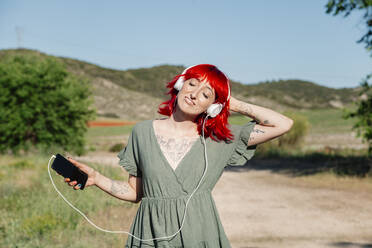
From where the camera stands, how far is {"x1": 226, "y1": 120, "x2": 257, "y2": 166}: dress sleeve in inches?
96.5

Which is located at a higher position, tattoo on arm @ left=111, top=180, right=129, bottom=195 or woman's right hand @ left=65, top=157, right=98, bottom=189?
woman's right hand @ left=65, top=157, right=98, bottom=189

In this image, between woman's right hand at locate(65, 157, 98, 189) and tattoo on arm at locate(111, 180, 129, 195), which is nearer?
woman's right hand at locate(65, 157, 98, 189)

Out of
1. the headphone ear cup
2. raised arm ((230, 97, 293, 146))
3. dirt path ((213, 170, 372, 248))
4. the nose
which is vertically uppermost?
the nose

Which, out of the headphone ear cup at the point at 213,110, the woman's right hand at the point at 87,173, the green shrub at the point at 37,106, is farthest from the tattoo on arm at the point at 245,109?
the green shrub at the point at 37,106

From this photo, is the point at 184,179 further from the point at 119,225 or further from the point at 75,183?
the point at 119,225

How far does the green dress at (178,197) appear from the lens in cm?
224

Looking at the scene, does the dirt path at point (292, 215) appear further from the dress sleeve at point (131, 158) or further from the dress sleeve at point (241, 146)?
the dress sleeve at point (131, 158)

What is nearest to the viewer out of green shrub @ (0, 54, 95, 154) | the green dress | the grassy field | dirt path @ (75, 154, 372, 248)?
the green dress

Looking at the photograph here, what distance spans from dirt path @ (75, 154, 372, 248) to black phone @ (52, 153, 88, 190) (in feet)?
14.6

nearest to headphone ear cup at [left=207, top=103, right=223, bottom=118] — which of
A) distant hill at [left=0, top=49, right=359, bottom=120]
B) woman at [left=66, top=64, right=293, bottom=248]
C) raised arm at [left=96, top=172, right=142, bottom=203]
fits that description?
woman at [left=66, top=64, right=293, bottom=248]

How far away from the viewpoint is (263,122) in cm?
249

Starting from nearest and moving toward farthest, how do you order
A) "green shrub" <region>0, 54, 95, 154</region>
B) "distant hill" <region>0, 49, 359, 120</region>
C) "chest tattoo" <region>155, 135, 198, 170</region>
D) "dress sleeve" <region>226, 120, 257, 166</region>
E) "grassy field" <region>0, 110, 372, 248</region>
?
"chest tattoo" <region>155, 135, 198, 170</region> < "dress sleeve" <region>226, 120, 257, 166</region> < "grassy field" <region>0, 110, 372, 248</region> < "green shrub" <region>0, 54, 95, 154</region> < "distant hill" <region>0, 49, 359, 120</region>

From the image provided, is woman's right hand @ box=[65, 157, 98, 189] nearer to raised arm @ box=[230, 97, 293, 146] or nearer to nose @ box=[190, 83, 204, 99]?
nose @ box=[190, 83, 204, 99]

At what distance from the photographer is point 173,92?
2.60 meters
